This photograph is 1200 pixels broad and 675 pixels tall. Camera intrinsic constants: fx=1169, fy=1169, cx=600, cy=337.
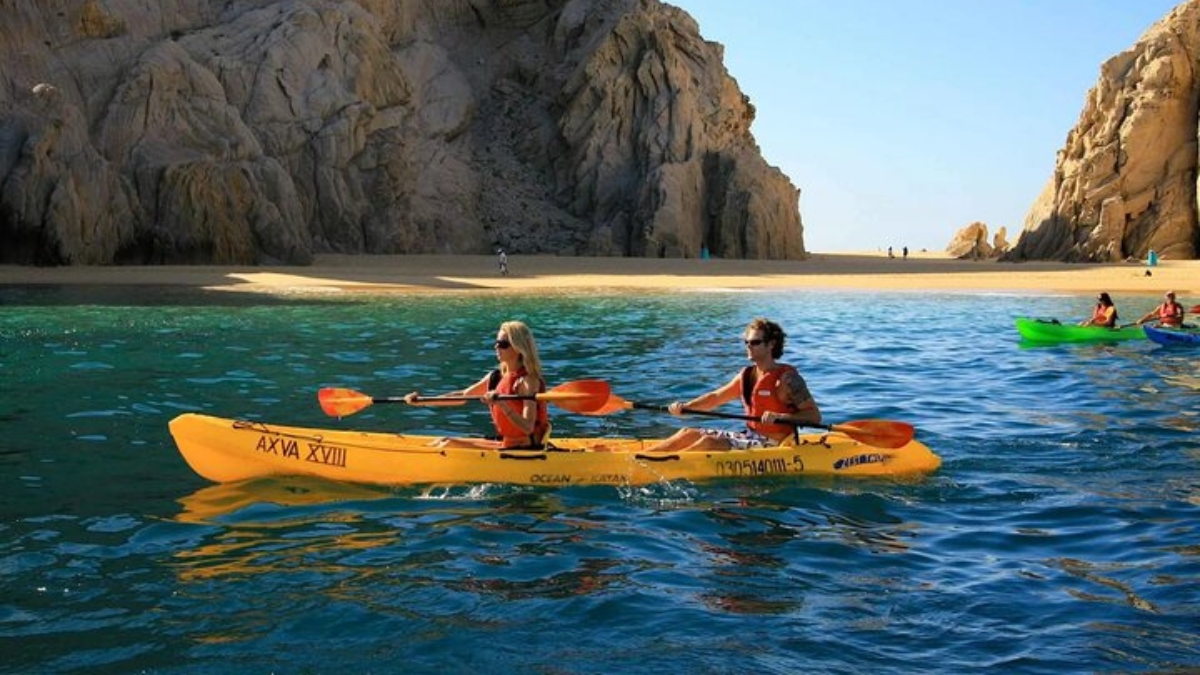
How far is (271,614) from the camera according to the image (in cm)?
645

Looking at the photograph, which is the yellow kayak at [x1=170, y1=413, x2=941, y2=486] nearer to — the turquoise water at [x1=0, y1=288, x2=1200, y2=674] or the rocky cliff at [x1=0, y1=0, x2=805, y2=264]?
the turquoise water at [x1=0, y1=288, x2=1200, y2=674]

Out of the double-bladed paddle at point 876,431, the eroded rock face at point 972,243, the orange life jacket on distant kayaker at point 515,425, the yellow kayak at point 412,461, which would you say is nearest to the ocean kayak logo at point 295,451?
the yellow kayak at point 412,461

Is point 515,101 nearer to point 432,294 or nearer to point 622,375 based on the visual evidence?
point 432,294

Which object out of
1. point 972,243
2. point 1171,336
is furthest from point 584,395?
point 972,243

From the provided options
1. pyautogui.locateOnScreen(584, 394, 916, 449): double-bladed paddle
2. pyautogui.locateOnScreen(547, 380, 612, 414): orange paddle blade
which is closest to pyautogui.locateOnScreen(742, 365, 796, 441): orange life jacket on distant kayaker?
pyautogui.locateOnScreen(584, 394, 916, 449): double-bladed paddle

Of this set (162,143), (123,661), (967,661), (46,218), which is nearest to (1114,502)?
(967,661)

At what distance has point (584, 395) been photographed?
32.3 feet

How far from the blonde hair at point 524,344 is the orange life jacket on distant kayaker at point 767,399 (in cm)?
195

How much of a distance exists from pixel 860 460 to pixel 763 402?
41.0 inches

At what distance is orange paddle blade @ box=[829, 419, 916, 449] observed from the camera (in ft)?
33.3

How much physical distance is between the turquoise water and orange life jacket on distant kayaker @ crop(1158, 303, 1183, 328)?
21.6 ft

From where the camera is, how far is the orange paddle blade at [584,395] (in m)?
9.81

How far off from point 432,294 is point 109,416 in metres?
21.3

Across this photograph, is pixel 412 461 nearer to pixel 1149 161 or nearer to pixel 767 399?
pixel 767 399
